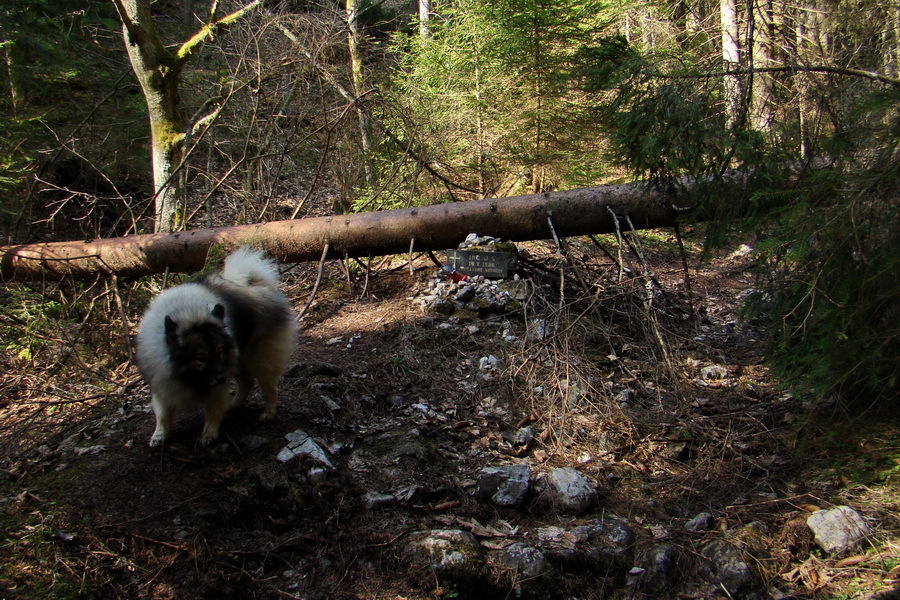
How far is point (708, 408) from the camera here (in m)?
5.20

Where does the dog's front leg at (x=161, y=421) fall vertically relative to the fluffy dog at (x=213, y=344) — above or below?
below

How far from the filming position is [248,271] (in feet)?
15.6

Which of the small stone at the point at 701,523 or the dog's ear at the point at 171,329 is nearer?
the dog's ear at the point at 171,329

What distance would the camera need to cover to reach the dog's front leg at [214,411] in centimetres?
392

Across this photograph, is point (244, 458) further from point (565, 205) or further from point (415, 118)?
point (415, 118)

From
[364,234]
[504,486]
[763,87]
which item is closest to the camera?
[504,486]

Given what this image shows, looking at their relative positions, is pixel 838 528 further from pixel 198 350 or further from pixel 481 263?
pixel 481 263

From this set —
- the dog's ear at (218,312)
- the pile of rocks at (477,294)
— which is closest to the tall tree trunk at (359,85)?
the pile of rocks at (477,294)

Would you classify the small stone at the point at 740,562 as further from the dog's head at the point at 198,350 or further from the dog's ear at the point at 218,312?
the dog's ear at the point at 218,312

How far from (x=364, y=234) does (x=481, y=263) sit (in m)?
1.63

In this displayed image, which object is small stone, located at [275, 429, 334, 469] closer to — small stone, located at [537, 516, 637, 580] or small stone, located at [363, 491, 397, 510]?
small stone, located at [363, 491, 397, 510]

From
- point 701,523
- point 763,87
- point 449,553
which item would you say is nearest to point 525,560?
point 449,553

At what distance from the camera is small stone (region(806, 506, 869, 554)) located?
10.7 feet

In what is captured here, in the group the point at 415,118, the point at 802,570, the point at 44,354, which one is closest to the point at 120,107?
the point at 415,118
